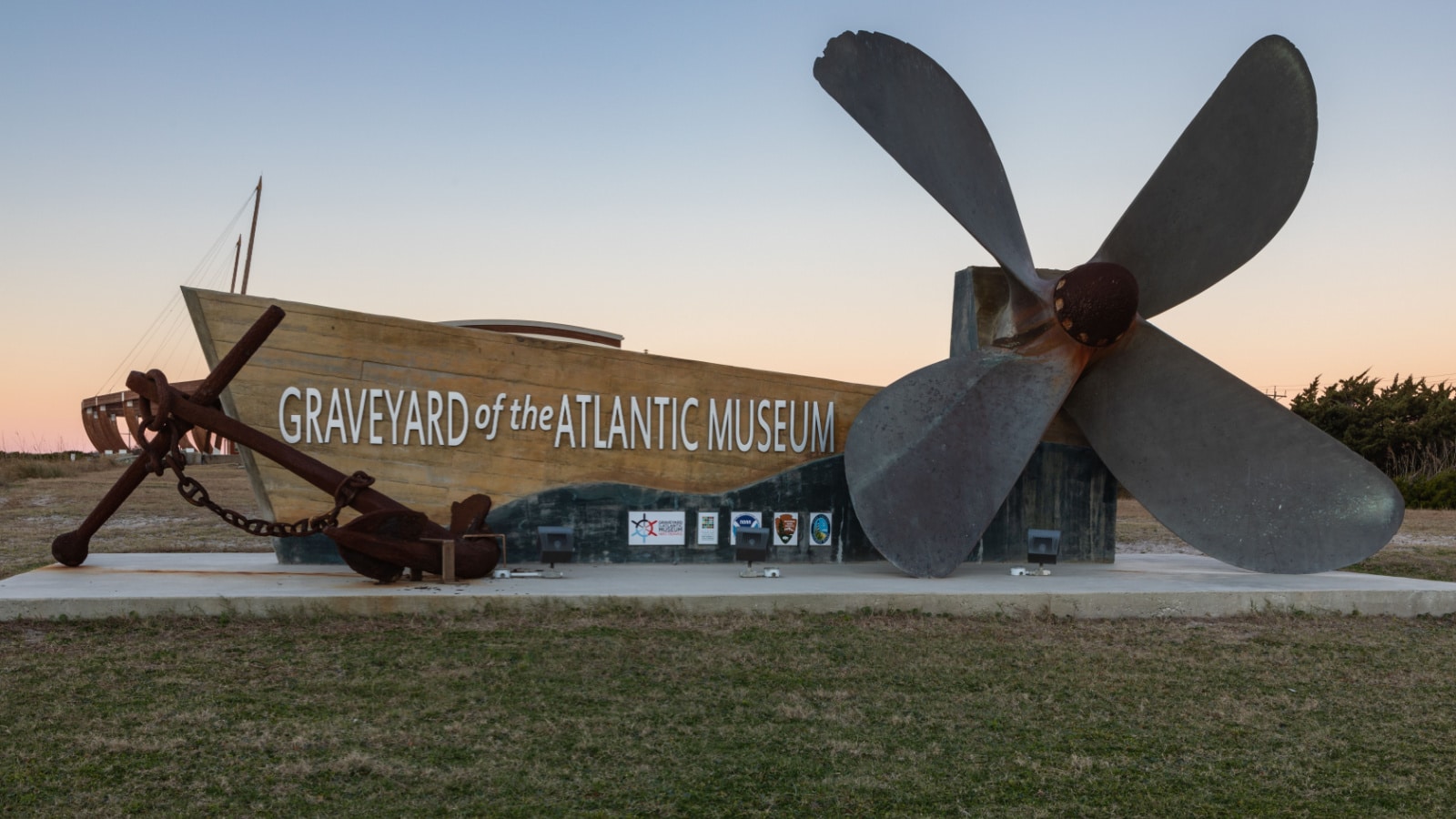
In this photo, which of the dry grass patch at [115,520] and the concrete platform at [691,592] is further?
the dry grass patch at [115,520]

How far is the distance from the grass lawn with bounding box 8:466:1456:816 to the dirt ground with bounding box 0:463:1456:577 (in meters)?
3.25

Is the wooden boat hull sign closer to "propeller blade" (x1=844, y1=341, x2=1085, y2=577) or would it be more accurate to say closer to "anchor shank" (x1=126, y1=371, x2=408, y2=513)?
"anchor shank" (x1=126, y1=371, x2=408, y2=513)

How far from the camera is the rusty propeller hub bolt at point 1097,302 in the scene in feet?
28.3

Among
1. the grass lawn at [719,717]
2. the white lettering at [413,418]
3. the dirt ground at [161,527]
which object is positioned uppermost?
the white lettering at [413,418]

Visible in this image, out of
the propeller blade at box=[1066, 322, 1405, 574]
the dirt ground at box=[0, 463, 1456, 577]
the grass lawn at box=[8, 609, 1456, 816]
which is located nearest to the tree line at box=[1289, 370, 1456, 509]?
the dirt ground at box=[0, 463, 1456, 577]

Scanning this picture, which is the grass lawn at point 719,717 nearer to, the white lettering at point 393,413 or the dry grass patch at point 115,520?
the white lettering at point 393,413

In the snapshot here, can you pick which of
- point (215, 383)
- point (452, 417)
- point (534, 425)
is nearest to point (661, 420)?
point (534, 425)

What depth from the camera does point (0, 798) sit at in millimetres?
3582

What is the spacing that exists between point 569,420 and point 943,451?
3.11 meters

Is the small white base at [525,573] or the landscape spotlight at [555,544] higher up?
the landscape spotlight at [555,544]

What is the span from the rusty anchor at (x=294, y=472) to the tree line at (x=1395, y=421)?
2438cm

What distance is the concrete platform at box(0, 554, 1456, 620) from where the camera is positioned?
6.71 metres

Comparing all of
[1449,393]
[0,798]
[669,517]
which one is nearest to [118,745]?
[0,798]

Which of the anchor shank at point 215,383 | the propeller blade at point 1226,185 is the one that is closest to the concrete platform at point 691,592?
the anchor shank at point 215,383
